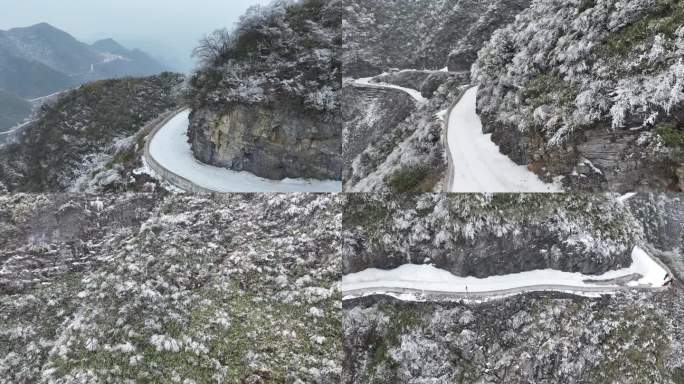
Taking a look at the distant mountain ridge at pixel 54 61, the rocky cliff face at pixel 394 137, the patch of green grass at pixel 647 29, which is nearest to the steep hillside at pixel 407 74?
the rocky cliff face at pixel 394 137

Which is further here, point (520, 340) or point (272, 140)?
point (272, 140)

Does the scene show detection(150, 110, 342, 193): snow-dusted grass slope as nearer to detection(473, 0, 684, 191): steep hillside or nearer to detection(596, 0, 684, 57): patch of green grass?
detection(473, 0, 684, 191): steep hillside

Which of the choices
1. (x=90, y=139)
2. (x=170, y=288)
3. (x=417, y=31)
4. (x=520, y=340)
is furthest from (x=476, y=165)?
(x=90, y=139)

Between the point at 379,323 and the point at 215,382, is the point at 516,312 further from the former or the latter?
the point at 215,382

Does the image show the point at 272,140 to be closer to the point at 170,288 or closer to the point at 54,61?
the point at 170,288

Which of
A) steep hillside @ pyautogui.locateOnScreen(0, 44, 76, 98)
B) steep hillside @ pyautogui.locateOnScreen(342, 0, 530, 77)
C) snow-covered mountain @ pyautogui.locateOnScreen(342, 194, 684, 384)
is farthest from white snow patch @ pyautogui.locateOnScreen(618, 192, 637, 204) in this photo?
steep hillside @ pyautogui.locateOnScreen(0, 44, 76, 98)

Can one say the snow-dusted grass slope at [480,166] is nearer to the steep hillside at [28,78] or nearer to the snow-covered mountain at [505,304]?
the snow-covered mountain at [505,304]
